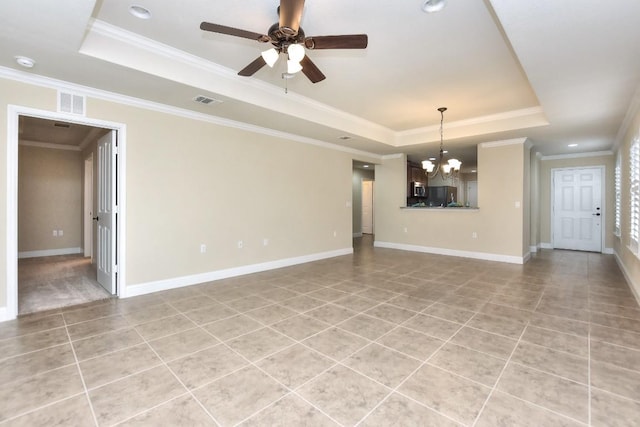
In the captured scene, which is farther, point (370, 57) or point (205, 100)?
point (205, 100)

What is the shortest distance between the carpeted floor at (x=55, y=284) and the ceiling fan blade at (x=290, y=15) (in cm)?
378

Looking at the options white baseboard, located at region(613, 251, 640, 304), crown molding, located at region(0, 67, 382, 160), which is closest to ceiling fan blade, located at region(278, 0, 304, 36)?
crown molding, located at region(0, 67, 382, 160)

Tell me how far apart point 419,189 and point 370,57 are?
655cm

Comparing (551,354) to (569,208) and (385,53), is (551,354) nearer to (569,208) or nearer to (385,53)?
(385,53)

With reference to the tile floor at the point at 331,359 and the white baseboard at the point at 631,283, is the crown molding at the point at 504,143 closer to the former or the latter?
the white baseboard at the point at 631,283

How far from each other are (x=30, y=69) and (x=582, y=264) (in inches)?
341

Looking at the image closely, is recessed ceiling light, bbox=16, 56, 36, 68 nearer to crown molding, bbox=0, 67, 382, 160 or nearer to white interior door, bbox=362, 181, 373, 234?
crown molding, bbox=0, 67, 382, 160

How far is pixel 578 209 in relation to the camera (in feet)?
24.8

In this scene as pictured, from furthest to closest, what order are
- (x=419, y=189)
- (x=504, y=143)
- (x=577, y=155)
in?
(x=419, y=189) → (x=577, y=155) → (x=504, y=143)

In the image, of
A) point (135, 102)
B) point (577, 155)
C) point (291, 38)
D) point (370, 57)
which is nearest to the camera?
point (291, 38)

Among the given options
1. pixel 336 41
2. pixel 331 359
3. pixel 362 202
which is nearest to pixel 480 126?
pixel 336 41

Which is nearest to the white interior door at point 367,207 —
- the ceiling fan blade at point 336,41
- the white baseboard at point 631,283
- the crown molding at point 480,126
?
the crown molding at point 480,126

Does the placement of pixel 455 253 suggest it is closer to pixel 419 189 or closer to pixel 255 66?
pixel 419 189

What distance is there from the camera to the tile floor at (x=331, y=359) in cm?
175
